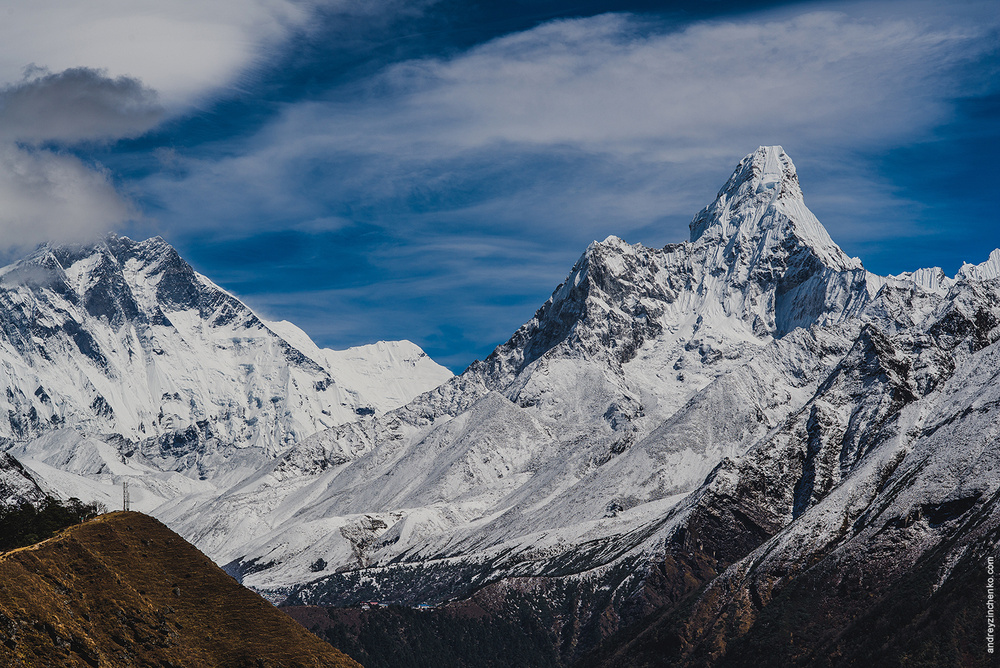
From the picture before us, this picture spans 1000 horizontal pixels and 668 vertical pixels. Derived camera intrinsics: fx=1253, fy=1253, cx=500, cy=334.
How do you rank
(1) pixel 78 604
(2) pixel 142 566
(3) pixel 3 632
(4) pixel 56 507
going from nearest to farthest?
(3) pixel 3 632 → (1) pixel 78 604 → (2) pixel 142 566 → (4) pixel 56 507

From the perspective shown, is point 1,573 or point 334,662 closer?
point 1,573

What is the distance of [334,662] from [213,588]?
38.0 feet

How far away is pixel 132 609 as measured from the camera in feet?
308

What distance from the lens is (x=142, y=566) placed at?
99875mm

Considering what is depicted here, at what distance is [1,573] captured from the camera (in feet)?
275

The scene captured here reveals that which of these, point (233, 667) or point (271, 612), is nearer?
point (233, 667)

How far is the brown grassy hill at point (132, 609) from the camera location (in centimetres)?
8362

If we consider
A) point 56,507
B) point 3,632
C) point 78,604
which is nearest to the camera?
point 3,632

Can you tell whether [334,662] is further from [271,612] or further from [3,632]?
[3,632]

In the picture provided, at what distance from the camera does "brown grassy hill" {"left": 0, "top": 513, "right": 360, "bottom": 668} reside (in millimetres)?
83625

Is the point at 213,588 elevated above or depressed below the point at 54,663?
above

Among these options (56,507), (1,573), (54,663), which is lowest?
(54,663)

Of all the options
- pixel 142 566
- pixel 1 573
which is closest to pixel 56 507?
pixel 142 566

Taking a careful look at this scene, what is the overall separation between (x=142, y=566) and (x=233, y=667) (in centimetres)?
1156
